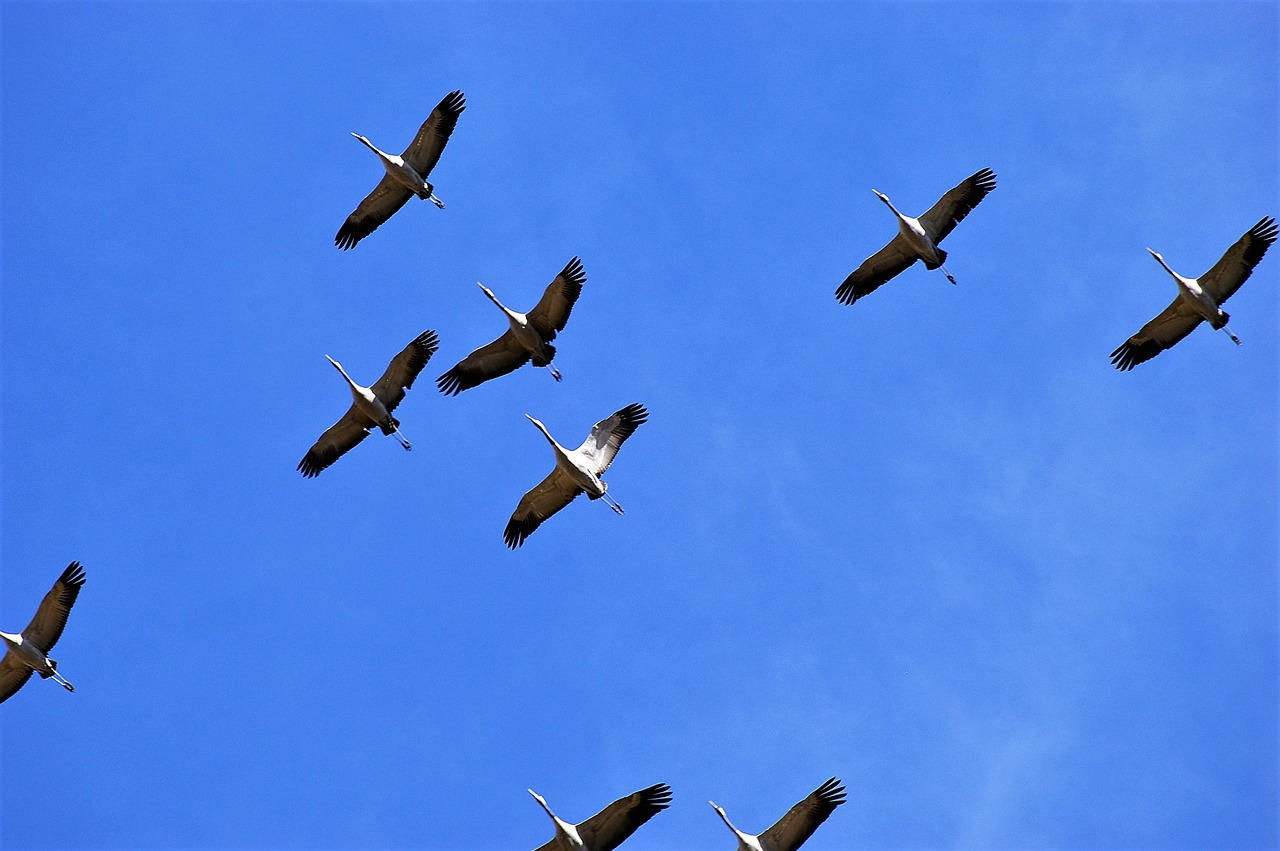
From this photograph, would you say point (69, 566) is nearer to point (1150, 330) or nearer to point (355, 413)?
point (355, 413)

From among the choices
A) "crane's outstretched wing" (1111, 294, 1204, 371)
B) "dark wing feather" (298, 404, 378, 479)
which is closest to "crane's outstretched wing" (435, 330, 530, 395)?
"dark wing feather" (298, 404, 378, 479)

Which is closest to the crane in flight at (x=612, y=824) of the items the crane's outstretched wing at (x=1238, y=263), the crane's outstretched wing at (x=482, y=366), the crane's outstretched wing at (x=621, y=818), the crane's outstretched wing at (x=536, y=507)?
the crane's outstretched wing at (x=621, y=818)

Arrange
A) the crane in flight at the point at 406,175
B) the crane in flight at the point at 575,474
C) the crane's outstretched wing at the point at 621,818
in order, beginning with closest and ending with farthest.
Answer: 1. the crane's outstretched wing at the point at 621,818
2. the crane in flight at the point at 575,474
3. the crane in flight at the point at 406,175

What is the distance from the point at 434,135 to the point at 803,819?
18.9 meters

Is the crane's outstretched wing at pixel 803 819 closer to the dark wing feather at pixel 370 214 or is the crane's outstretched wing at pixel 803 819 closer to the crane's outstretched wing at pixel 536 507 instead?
the crane's outstretched wing at pixel 536 507

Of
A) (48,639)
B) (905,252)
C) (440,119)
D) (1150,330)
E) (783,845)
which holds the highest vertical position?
(440,119)

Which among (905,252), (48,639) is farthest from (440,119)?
(48,639)

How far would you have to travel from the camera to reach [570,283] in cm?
3744

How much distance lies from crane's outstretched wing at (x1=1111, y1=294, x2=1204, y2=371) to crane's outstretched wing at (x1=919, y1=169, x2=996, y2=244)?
516 centimetres

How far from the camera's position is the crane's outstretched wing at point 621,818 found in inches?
1273

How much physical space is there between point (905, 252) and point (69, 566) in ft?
72.0

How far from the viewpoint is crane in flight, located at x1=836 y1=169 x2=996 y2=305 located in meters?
38.2

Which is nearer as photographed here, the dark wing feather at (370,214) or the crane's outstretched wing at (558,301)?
the crane's outstretched wing at (558,301)

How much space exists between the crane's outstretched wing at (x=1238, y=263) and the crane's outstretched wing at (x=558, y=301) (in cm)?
1492
